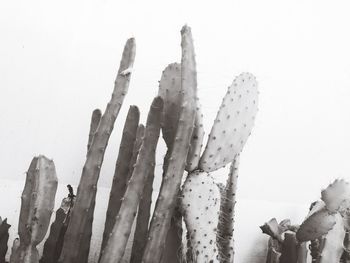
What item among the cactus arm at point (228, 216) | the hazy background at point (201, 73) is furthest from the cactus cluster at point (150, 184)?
the hazy background at point (201, 73)

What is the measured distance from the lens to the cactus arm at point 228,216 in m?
1.90

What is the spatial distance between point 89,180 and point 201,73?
0.84 metres

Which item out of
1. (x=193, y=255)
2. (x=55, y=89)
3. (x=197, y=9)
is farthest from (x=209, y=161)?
(x=197, y=9)

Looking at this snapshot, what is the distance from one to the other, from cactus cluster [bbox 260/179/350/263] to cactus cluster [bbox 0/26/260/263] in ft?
0.09

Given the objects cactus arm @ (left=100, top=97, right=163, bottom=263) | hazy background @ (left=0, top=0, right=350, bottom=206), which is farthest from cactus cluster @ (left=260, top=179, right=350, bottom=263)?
cactus arm @ (left=100, top=97, right=163, bottom=263)

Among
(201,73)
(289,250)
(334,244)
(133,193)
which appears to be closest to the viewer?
(133,193)

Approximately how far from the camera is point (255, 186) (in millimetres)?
2293

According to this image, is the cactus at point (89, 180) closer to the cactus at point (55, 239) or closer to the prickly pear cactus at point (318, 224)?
the cactus at point (55, 239)

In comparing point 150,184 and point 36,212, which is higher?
point 150,184

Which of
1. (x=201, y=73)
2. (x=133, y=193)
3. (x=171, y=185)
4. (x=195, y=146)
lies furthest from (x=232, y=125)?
(x=201, y=73)

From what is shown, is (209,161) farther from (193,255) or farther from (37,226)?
(37,226)

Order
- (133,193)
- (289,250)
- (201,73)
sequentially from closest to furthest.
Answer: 1. (133,193)
2. (289,250)
3. (201,73)

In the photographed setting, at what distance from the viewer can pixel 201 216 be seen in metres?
1.60

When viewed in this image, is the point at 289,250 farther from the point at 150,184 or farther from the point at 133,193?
the point at 133,193
